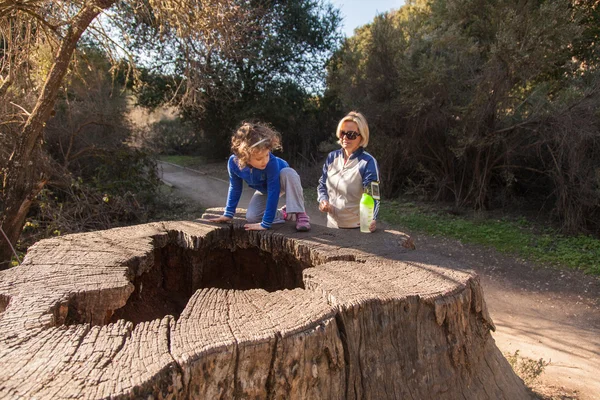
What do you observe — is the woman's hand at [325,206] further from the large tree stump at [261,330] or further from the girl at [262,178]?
the large tree stump at [261,330]

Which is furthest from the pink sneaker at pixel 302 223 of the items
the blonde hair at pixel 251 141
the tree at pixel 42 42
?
the tree at pixel 42 42

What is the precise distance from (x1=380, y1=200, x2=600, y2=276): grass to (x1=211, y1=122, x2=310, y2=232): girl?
4.53 metres

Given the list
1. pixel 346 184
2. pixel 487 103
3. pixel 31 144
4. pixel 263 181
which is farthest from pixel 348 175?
pixel 487 103

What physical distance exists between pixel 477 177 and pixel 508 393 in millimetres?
6713

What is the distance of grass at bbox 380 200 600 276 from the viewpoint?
5.86m

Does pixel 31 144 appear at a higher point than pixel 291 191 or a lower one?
higher

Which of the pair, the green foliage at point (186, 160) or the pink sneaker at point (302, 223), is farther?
the green foliage at point (186, 160)

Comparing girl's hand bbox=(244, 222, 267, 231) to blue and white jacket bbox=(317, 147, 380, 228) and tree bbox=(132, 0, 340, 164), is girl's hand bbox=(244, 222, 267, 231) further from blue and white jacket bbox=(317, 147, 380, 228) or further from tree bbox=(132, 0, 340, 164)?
tree bbox=(132, 0, 340, 164)

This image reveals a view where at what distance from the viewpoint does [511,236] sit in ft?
22.2

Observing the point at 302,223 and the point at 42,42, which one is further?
the point at 42,42

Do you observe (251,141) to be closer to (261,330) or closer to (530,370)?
(261,330)

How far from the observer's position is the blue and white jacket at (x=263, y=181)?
2.83m

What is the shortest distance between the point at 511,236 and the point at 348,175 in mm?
4840

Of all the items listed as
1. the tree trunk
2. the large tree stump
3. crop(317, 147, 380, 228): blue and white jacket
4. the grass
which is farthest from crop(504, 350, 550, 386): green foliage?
the tree trunk
